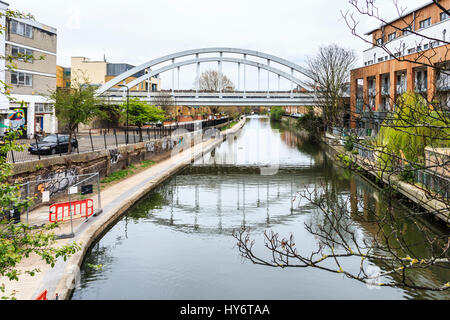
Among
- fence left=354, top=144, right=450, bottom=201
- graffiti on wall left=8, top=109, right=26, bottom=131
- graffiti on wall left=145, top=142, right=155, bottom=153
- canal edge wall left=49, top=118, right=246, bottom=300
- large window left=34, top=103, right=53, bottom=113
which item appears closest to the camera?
fence left=354, top=144, right=450, bottom=201

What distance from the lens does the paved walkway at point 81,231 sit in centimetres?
→ 871

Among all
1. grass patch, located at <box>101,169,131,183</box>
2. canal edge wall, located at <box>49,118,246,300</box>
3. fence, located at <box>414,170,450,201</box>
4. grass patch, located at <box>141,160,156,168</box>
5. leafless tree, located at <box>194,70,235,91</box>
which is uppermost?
leafless tree, located at <box>194,70,235,91</box>

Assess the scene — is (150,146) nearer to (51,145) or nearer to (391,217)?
(51,145)

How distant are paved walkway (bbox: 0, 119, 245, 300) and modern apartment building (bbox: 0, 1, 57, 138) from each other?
588 inches

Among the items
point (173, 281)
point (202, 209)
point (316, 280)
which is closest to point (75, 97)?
point (202, 209)

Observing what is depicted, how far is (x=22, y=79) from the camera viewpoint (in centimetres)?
3712

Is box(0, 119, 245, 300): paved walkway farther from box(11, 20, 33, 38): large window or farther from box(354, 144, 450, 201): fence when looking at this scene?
box(11, 20, 33, 38): large window

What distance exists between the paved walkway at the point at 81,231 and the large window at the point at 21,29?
1824 centimetres

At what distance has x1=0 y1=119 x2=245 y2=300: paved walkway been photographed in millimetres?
8711

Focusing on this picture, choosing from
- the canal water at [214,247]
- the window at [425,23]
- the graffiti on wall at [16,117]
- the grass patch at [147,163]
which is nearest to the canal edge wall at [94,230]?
the canal water at [214,247]

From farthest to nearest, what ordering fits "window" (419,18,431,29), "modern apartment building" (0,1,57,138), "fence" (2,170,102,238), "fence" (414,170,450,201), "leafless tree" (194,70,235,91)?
"leafless tree" (194,70,235,91) < "window" (419,18,431,29) < "modern apartment building" (0,1,57,138) < "fence" (2,170,102,238) < "fence" (414,170,450,201)

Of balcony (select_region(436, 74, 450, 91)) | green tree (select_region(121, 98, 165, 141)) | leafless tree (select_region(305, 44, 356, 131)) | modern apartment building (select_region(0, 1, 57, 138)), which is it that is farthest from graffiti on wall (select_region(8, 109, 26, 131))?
leafless tree (select_region(305, 44, 356, 131))

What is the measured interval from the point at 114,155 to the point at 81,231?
13.4 m
